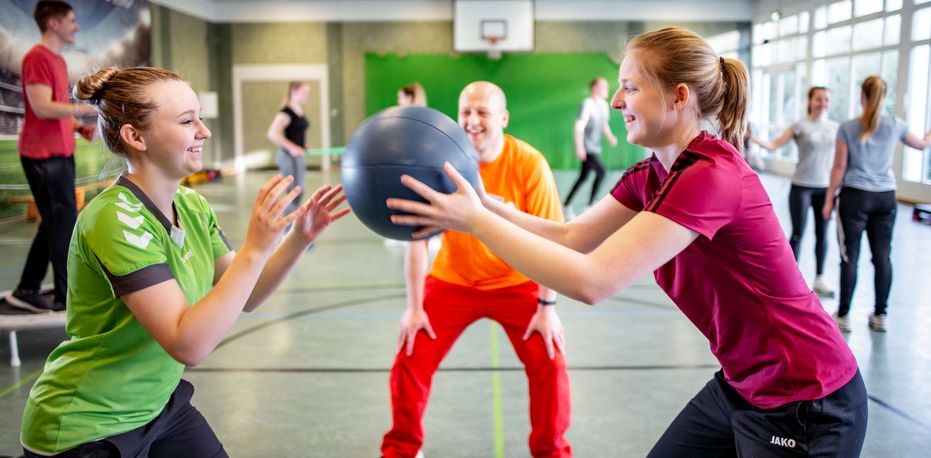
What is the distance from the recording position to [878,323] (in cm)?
483

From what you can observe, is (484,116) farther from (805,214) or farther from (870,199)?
(805,214)

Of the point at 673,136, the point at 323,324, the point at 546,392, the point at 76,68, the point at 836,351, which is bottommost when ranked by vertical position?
the point at 323,324

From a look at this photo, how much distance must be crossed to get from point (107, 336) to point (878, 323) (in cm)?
473

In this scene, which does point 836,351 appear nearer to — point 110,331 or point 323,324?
point 110,331

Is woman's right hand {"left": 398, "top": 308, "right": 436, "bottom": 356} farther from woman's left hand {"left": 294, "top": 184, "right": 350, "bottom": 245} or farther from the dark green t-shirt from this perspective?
the dark green t-shirt

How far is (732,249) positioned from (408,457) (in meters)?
1.79

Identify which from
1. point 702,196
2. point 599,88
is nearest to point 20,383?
point 702,196

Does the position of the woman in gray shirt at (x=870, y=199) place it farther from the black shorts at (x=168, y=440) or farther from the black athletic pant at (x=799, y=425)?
the black shorts at (x=168, y=440)

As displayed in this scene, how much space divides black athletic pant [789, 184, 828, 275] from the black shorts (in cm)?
513

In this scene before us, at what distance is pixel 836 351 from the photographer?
1.77m

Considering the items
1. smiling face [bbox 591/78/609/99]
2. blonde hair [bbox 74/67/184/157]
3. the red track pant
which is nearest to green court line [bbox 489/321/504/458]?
the red track pant

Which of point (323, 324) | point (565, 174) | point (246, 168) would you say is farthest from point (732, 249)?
point (246, 168)

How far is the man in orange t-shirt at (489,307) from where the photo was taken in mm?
2918

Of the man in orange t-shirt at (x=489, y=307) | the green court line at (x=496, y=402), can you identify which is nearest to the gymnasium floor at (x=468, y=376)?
the green court line at (x=496, y=402)
